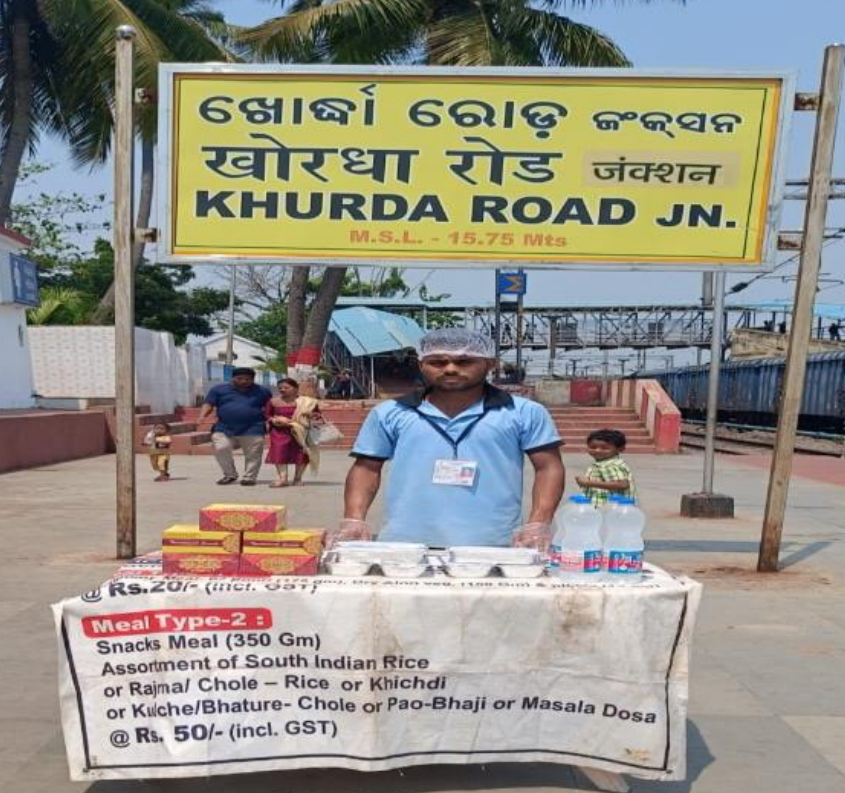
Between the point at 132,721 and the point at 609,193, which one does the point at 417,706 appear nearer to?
the point at 132,721

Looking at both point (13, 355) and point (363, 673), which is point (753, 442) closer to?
point (13, 355)

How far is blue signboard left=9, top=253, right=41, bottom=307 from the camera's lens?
19.2 m

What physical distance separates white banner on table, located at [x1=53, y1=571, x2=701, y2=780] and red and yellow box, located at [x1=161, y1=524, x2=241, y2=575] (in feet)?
0.39

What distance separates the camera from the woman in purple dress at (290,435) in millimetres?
13977

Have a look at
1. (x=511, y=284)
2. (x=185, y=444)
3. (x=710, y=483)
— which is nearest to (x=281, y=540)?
(x=710, y=483)

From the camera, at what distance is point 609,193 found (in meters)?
7.78

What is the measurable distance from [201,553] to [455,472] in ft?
3.59

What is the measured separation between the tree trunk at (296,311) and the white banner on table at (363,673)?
20.5 meters

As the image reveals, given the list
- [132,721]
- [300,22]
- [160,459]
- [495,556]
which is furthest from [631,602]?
[300,22]

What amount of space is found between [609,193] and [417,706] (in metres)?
5.00

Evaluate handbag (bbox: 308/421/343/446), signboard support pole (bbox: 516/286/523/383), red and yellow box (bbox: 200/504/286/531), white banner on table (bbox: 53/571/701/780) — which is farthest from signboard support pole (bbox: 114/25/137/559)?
signboard support pole (bbox: 516/286/523/383)

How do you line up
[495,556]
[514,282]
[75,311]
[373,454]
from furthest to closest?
[75,311] → [514,282] → [373,454] → [495,556]

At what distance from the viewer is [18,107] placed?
24.5 metres

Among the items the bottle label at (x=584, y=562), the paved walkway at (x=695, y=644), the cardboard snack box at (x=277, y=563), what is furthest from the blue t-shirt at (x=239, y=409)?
the bottle label at (x=584, y=562)
